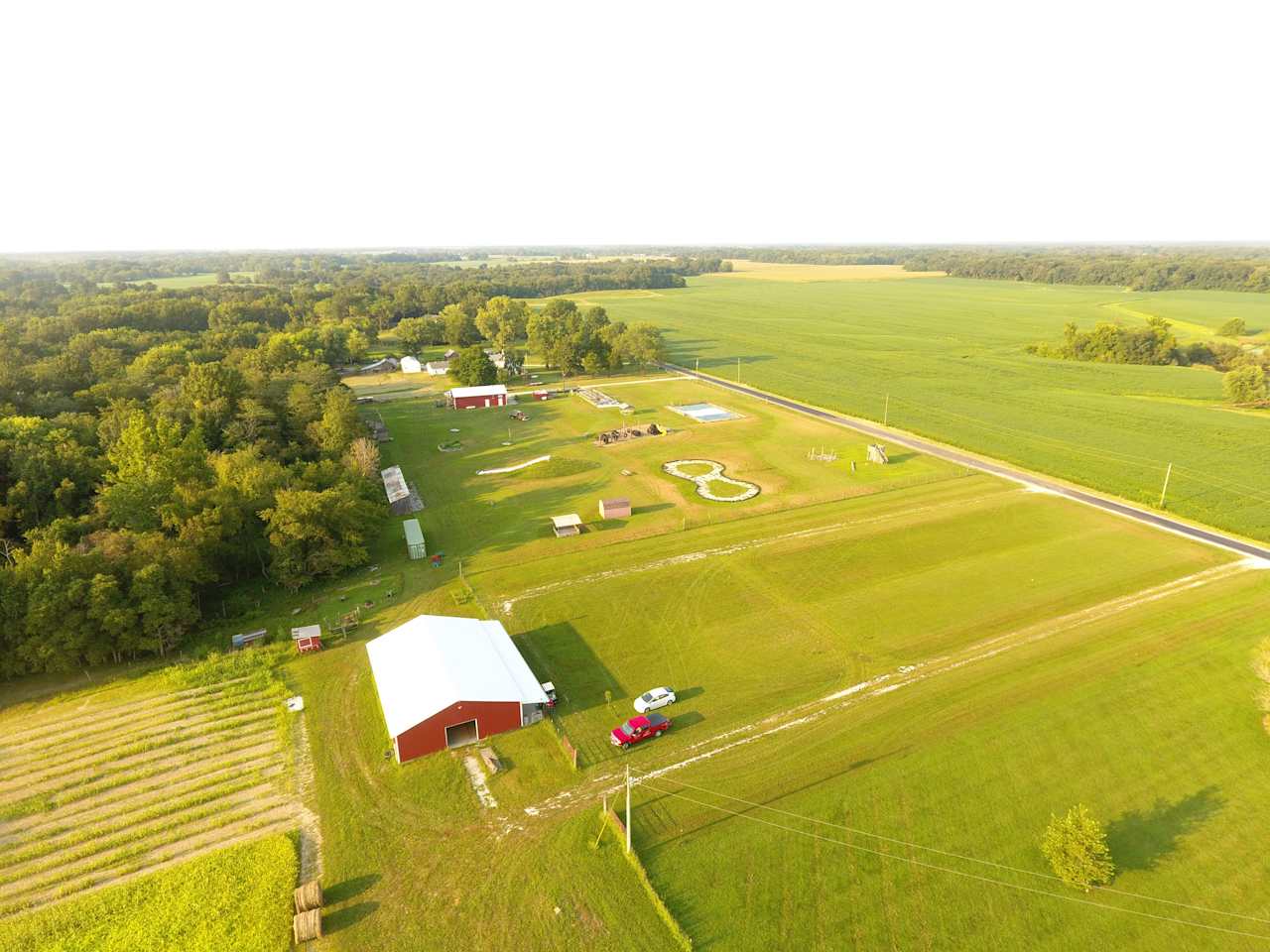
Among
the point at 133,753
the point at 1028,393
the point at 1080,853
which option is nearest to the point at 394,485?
the point at 133,753

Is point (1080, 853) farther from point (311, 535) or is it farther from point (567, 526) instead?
point (311, 535)

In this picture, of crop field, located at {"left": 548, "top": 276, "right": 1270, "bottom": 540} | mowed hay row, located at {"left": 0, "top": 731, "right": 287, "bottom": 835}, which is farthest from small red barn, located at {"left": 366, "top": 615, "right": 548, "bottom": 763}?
crop field, located at {"left": 548, "top": 276, "right": 1270, "bottom": 540}

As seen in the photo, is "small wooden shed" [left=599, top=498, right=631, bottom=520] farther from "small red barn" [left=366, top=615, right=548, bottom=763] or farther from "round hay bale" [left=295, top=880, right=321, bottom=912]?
"round hay bale" [left=295, top=880, right=321, bottom=912]

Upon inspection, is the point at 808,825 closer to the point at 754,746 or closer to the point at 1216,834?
the point at 754,746

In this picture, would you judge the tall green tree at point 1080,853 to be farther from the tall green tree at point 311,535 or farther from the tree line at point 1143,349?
the tree line at point 1143,349

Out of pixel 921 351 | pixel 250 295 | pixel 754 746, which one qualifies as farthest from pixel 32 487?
pixel 250 295

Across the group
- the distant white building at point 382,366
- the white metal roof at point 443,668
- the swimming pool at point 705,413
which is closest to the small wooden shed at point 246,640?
the white metal roof at point 443,668

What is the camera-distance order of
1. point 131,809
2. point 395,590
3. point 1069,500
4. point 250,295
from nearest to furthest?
point 131,809 → point 395,590 → point 1069,500 → point 250,295
